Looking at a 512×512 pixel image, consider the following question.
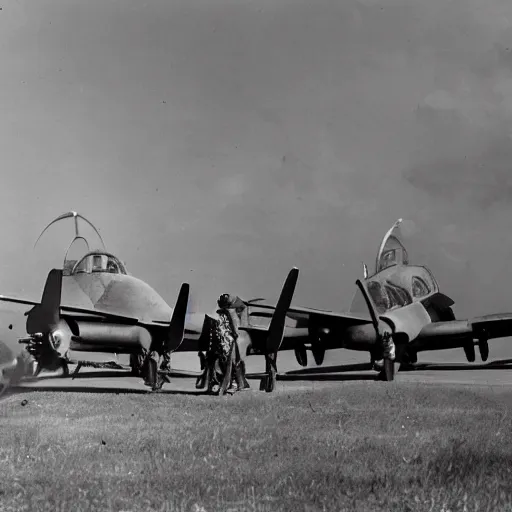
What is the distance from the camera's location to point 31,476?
17.9ft

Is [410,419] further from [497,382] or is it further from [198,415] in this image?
[497,382]

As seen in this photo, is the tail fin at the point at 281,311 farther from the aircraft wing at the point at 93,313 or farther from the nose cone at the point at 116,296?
the nose cone at the point at 116,296

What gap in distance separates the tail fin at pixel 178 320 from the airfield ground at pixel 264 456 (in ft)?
15.7

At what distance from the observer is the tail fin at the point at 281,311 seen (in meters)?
14.2

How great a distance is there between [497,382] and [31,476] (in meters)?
12.4

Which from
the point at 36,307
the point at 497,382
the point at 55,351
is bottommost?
the point at 497,382

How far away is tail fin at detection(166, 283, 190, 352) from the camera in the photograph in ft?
50.0

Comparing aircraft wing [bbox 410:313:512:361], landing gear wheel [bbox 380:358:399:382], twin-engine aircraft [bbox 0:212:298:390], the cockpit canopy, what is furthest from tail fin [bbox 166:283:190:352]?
aircraft wing [bbox 410:313:512:361]

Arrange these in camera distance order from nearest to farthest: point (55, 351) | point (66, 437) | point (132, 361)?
1. point (66, 437)
2. point (55, 351)
3. point (132, 361)

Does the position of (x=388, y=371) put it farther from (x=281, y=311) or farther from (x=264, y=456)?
(x=264, y=456)

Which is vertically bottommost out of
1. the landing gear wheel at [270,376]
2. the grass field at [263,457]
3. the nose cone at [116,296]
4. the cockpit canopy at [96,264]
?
the grass field at [263,457]

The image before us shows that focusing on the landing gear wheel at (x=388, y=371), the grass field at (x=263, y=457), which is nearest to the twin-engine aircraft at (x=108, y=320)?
the landing gear wheel at (x=388, y=371)

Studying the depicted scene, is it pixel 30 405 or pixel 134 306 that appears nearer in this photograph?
pixel 30 405

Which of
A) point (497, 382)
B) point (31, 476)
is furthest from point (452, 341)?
point (31, 476)
